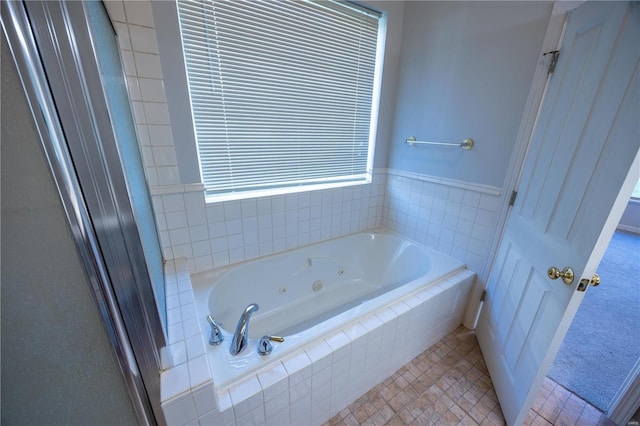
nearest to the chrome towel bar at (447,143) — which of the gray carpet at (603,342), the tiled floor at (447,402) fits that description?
the tiled floor at (447,402)

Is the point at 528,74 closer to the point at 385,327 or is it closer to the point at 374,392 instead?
the point at 385,327

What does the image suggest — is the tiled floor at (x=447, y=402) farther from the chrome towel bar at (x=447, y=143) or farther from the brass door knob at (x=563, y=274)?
the chrome towel bar at (x=447, y=143)

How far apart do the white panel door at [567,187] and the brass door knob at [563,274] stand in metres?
0.02

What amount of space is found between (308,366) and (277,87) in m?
1.52

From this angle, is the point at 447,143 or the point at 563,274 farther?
the point at 447,143

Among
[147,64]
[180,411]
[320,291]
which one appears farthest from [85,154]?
[320,291]

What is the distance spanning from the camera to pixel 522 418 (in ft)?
3.68

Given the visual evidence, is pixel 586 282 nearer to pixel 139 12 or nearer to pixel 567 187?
pixel 567 187

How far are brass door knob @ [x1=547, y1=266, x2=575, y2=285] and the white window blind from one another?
1.37m

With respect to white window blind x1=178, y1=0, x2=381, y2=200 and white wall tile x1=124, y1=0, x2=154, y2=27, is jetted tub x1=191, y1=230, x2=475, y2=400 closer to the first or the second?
white window blind x1=178, y1=0, x2=381, y2=200

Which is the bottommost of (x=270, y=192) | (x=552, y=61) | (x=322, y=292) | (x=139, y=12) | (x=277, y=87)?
(x=322, y=292)

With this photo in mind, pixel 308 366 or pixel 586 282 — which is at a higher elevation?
pixel 586 282

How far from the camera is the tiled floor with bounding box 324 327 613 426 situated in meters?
1.21

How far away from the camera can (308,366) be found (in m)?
1.00
